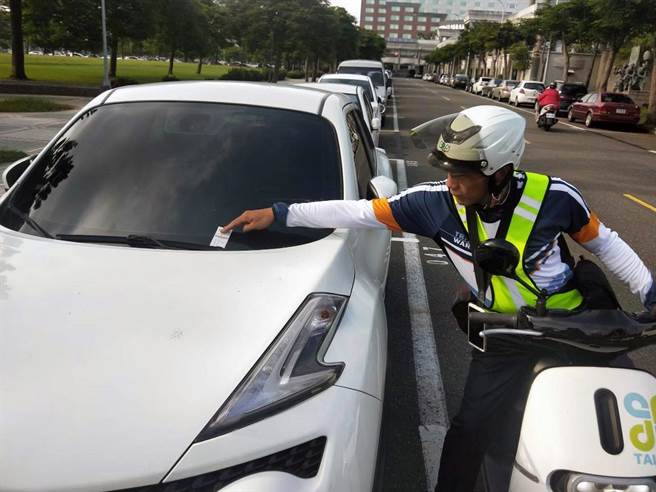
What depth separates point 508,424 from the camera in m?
2.03

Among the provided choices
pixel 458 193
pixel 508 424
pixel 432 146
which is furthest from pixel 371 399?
pixel 432 146

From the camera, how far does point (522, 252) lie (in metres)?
1.94

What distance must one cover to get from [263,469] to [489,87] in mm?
51959

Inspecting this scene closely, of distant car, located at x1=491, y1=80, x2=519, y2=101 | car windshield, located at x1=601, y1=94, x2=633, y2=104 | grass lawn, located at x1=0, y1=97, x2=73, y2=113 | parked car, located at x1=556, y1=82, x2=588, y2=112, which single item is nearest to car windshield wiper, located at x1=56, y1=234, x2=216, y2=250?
grass lawn, located at x1=0, y1=97, x2=73, y2=113

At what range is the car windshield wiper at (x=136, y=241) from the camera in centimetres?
242

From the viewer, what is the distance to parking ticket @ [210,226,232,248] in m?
2.43

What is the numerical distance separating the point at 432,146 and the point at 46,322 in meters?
1.44

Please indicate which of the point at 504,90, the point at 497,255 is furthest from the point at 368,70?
the point at 504,90

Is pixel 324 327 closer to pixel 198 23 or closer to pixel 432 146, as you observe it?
pixel 432 146

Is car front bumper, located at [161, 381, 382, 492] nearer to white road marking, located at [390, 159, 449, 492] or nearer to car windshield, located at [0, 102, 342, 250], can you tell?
car windshield, located at [0, 102, 342, 250]

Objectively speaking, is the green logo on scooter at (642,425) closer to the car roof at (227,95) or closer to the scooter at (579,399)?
the scooter at (579,399)

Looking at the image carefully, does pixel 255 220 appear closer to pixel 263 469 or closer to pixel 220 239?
pixel 220 239

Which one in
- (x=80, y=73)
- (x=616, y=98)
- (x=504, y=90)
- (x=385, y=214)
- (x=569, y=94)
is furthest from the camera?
(x=504, y=90)

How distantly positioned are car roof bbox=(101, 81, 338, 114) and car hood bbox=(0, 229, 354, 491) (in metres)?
1.01
